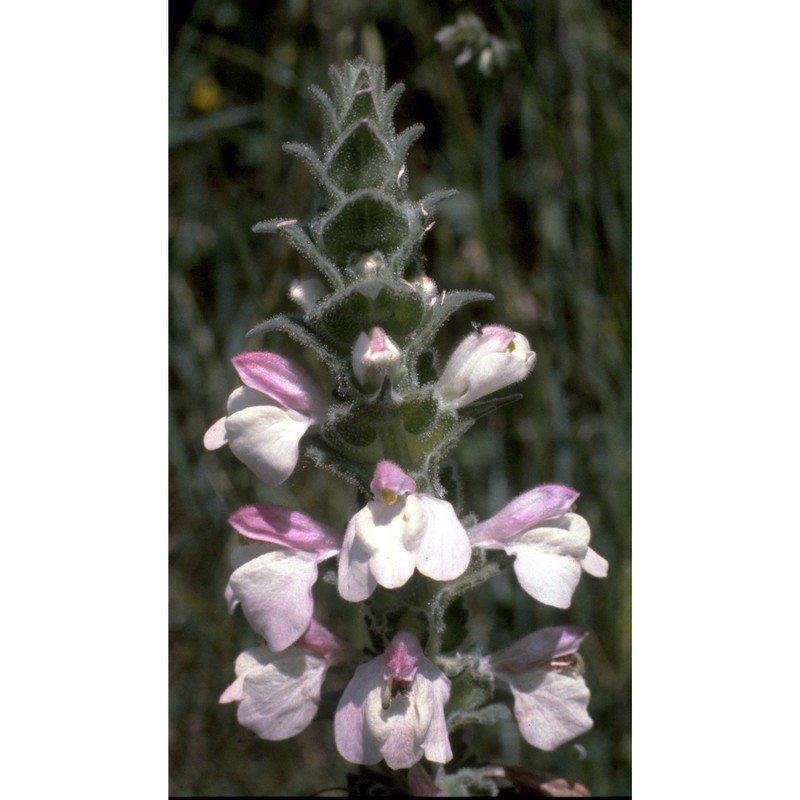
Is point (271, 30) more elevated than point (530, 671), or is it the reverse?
point (271, 30)

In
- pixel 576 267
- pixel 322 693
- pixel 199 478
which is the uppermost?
pixel 576 267

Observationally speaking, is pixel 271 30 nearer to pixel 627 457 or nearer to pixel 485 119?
pixel 485 119

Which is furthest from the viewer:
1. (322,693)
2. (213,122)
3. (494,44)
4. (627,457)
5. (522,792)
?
(213,122)

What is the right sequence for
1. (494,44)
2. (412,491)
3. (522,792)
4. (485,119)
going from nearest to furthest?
1. (412,491)
2. (522,792)
3. (494,44)
4. (485,119)

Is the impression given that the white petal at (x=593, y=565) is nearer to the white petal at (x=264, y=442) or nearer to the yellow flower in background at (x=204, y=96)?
the white petal at (x=264, y=442)

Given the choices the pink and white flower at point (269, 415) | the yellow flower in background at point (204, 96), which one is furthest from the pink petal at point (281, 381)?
the yellow flower in background at point (204, 96)

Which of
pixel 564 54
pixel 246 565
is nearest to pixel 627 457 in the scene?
pixel 564 54

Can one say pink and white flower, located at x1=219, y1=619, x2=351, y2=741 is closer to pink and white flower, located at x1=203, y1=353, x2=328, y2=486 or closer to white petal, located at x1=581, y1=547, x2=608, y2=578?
pink and white flower, located at x1=203, y1=353, x2=328, y2=486

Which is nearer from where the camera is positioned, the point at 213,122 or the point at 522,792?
the point at 522,792

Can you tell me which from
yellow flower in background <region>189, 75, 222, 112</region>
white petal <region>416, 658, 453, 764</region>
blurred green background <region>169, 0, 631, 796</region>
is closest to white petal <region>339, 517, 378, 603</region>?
white petal <region>416, 658, 453, 764</region>
